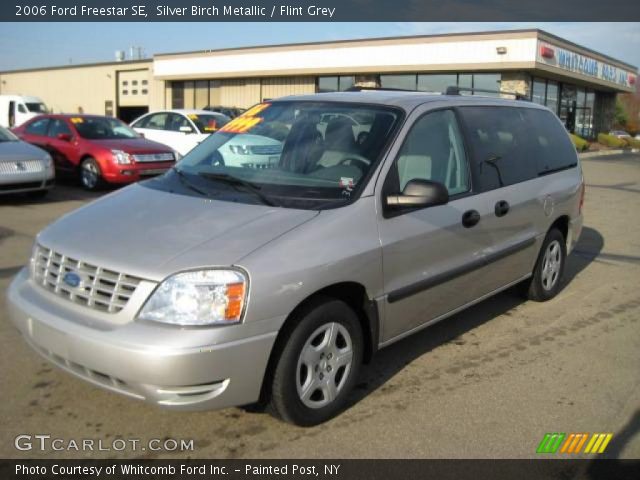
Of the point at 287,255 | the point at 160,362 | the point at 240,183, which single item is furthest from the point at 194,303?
the point at 240,183

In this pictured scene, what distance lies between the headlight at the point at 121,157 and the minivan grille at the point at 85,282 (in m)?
8.31

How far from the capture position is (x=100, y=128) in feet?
40.6

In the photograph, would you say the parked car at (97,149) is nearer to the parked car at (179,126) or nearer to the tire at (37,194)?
the tire at (37,194)

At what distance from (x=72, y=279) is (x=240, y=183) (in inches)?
45.6

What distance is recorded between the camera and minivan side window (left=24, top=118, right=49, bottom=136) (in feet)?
42.1

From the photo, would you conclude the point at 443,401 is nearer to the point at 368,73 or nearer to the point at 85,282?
the point at 85,282

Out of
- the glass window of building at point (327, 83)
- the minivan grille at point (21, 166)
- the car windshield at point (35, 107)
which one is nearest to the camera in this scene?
the minivan grille at point (21, 166)

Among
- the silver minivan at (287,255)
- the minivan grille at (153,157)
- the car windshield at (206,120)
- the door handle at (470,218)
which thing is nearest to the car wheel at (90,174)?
the minivan grille at (153,157)

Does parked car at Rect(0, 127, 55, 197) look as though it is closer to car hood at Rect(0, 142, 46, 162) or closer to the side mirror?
car hood at Rect(0, 142, 46, 162)

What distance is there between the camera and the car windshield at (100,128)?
12.1m

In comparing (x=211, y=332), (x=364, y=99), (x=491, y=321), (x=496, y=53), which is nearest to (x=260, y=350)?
(x=211, y=332)

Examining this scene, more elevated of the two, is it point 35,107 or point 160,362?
point 35,107

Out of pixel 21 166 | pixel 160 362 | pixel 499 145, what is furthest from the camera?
pixel 21 166

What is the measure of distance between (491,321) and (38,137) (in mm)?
10850
